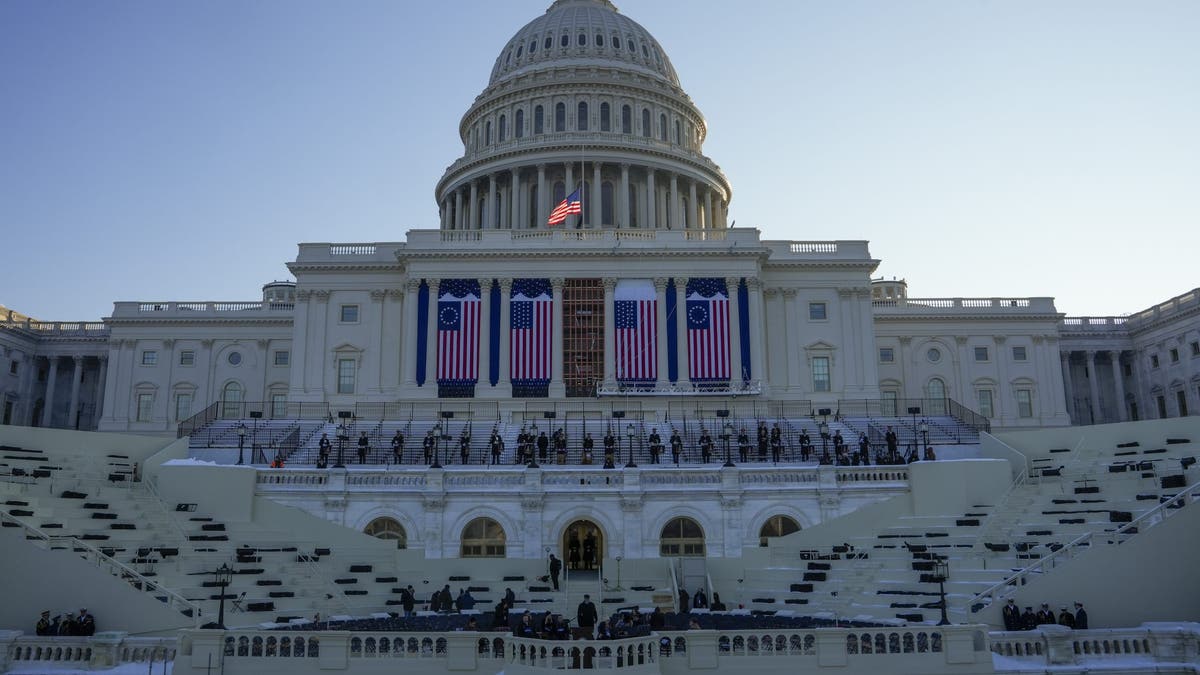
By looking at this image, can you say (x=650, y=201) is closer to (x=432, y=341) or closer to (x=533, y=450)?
(x=432, y=341)

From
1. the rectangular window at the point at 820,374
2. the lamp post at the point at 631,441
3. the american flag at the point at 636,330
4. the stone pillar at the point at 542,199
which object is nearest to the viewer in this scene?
the lamp post at the point at 631,441

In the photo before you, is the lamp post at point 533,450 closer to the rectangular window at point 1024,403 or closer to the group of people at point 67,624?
the group of people at point 67,624

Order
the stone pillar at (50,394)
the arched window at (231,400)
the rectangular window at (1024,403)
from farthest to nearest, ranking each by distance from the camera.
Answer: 1. the stone pillar at (50,394)
2. the arched window at (231,400)
3. the rectangular window at (1024,403)

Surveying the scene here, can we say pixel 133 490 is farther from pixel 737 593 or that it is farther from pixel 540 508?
Result: pixel 737 593

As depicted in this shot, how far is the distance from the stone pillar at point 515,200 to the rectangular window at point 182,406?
2935 centimetres

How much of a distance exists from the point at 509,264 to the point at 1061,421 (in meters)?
43.4

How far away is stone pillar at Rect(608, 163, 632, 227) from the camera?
8669cm

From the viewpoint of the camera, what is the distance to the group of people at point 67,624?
2899 cm

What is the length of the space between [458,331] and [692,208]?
109ft

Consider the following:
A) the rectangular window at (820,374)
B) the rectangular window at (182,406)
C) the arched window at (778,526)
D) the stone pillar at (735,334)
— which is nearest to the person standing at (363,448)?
the arched window at (778,526)

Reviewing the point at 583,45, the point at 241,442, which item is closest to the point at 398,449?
the point at 241,442

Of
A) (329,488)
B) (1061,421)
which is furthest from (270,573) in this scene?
(1061,421)

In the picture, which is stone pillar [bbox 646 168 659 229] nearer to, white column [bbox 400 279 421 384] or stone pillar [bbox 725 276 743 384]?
stone pillar [bbox 725 276 743 384]

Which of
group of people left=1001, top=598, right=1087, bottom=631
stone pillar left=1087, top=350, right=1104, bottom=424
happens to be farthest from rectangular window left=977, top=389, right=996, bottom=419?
group of people left=1001, top=598, right=1087, bottom=631
